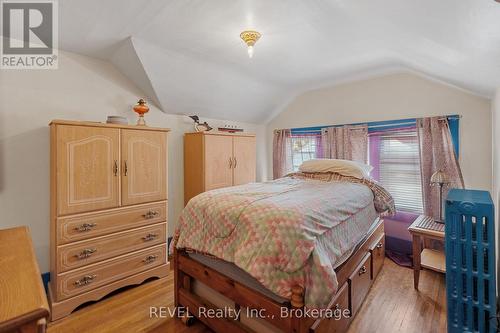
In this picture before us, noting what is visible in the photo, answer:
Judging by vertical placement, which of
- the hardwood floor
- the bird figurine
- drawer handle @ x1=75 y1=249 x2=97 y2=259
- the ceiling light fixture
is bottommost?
the hardwood floor

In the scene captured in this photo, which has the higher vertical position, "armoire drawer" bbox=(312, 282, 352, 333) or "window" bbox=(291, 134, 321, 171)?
"window" bbox=(291, 134, 321, 171)

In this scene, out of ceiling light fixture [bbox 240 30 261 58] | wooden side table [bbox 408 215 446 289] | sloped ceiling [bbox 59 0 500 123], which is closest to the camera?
sloped ceiling [bbox 59 0 500 123]

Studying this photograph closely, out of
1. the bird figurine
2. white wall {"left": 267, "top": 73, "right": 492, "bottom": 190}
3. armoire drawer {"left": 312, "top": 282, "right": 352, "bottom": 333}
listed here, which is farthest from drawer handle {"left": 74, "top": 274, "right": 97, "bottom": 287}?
white wall {"left": 267, "top": 73, "right": 492, "bottom": 190}

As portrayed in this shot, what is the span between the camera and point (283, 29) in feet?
6.88

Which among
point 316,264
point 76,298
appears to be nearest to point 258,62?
point 316,264

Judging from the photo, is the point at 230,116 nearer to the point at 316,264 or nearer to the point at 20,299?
the point at 316,264

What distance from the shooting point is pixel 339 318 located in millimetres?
1612

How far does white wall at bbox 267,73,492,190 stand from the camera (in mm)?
2591

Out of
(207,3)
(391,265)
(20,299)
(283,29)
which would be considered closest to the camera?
(20,299)

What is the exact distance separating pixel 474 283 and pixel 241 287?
156 cm

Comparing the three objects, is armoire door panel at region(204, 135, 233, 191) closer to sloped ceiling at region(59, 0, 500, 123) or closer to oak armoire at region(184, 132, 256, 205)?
oak armoire at region(184, 132, 256, 205)

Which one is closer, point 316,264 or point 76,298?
point 316,264

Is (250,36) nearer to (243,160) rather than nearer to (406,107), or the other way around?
(243,160)

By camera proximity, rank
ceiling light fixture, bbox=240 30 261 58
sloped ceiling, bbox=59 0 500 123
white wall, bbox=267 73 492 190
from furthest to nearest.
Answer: white wall, bbox=267 73 492 190 → ceiling light fixture, bbox=240 30 261 58 → sloped ceiling, bbox=59 0 500 123
